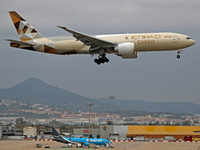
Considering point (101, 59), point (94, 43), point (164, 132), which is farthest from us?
point (164, 132)

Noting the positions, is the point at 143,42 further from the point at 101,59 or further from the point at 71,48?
Answer: the point at 71,48

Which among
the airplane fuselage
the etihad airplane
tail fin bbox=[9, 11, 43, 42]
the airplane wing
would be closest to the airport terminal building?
tail fin bbox=[9, 11, 43, 42]

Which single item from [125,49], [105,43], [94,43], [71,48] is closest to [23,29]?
[71,48]

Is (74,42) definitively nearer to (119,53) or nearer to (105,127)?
(119,53)

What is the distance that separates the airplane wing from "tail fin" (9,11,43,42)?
35.8ft

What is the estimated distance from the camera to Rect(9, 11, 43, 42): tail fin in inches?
3147

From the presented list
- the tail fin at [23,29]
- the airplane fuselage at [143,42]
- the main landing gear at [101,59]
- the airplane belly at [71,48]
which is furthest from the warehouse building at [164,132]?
the airplane belly at [71,48]

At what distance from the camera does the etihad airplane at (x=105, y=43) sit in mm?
70062

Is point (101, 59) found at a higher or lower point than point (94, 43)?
lower

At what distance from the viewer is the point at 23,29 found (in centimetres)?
8181

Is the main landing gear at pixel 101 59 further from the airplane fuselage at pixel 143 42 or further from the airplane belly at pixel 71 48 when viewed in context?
the airplane belly at pixel 71 48

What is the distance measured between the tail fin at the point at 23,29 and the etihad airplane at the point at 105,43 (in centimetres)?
8

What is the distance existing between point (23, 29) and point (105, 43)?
19330mm

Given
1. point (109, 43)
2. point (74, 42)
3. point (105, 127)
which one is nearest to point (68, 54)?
point (74, 42)
